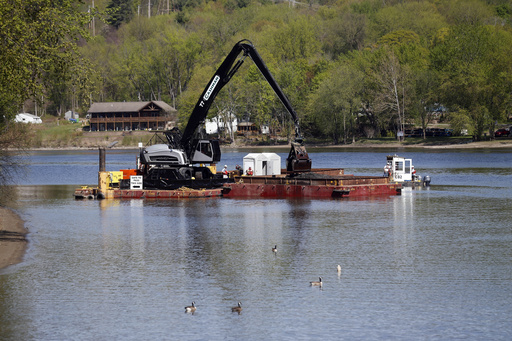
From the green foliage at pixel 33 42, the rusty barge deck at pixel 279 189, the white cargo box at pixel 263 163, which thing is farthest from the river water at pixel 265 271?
the green foliage at pixel 33 42

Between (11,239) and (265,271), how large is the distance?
15.2m

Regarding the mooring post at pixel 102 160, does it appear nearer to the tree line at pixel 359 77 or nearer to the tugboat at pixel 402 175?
the tugboat at pixel 402 175

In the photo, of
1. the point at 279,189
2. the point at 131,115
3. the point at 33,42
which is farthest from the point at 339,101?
the point at 33,42

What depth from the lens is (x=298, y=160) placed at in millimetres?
56312

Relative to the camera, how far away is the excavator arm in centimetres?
5684

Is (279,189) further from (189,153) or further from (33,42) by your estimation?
(33,42)

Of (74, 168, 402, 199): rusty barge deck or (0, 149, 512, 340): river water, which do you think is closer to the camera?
(0, 149, 512, 340): river water

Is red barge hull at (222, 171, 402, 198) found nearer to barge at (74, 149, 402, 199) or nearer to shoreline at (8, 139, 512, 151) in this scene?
barge at (74, 149, 402, 199)

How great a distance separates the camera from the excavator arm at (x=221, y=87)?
5684cm

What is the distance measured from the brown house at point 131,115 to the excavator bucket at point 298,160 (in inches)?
4997

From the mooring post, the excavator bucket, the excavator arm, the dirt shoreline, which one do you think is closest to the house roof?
the mooring post

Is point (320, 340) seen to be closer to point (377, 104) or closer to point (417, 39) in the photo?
point (377, 104)

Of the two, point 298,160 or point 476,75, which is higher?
point 476,75

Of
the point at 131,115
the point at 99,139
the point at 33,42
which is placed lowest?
the point at 33,42
